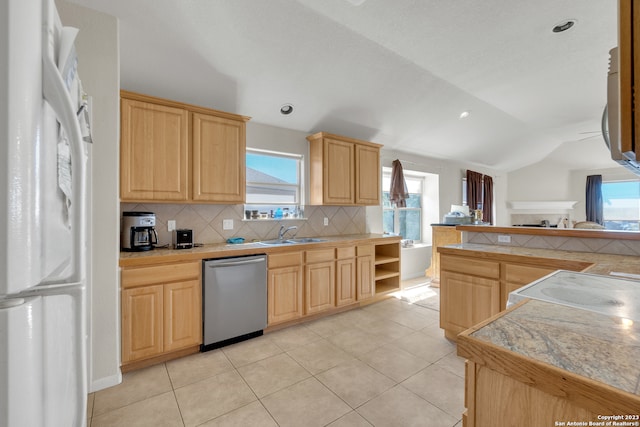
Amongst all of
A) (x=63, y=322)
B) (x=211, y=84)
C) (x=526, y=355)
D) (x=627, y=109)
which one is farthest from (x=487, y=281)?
(x=211, y=84)

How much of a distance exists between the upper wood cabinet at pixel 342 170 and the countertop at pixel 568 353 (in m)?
2.84

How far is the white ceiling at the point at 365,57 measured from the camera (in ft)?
7.25

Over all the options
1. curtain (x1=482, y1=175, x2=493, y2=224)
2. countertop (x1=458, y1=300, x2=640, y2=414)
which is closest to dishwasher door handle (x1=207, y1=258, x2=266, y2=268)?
countertop (x1=458, y1=300, x2=640, y2=414)

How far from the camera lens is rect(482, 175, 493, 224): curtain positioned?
22.7ft

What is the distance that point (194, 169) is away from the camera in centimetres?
270

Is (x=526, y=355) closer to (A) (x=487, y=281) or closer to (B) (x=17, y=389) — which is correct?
(B) (x=17, y=389)

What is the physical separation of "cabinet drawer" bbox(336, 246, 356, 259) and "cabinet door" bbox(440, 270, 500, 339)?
3.68ft

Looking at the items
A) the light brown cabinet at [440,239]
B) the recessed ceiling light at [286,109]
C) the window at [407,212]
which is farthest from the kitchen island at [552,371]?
the window at [407,212]

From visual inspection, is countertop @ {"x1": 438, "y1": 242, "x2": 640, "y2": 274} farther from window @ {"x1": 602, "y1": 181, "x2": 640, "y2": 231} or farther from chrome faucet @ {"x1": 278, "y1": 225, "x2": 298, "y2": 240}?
window @ {"x1": 602, "y1": 181, "x2": 640, "y2": 231}

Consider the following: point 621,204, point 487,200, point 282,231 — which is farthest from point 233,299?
point 621,204

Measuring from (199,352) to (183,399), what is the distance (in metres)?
0.63

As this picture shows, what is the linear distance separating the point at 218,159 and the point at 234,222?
79 centimetres

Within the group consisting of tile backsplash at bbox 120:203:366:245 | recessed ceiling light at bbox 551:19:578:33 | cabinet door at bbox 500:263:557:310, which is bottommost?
cabinet door at bbox 500:263:557:310

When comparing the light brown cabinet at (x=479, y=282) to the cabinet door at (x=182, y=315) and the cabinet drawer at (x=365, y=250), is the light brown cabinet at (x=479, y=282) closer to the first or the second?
the cabinet drawer at (x=365, y=250)
